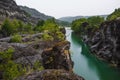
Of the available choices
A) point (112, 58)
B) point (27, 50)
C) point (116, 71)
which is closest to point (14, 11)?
point (112, 58)

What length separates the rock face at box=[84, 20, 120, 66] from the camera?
72.4 meters

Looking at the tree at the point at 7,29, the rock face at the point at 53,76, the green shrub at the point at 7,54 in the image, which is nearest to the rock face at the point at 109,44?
the tree at the point at 7,29

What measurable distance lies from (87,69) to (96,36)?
35.5m

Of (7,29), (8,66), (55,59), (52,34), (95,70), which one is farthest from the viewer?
(7,29)

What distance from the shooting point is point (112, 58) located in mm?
74312

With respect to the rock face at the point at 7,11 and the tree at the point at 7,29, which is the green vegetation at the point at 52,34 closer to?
the tree at the point at 7,29

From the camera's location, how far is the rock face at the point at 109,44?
72.4 metres

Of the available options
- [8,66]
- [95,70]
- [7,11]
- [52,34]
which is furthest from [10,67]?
[7,11]

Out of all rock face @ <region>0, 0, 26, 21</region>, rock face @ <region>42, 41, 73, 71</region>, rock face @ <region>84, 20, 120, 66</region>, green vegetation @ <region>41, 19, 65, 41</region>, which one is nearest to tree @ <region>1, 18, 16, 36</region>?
green vegetation @ <region>41, 19, 65, 41</region>

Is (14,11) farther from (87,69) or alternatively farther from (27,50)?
(27,50)

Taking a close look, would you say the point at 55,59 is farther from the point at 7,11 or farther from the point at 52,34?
the point at 7,11

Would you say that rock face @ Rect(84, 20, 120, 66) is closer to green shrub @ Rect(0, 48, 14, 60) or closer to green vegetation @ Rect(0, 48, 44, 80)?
green shrub @ Rect(0, 48, 14, 60)

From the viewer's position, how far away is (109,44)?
82375 millimetres

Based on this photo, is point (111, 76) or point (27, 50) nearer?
point (27, 50)
